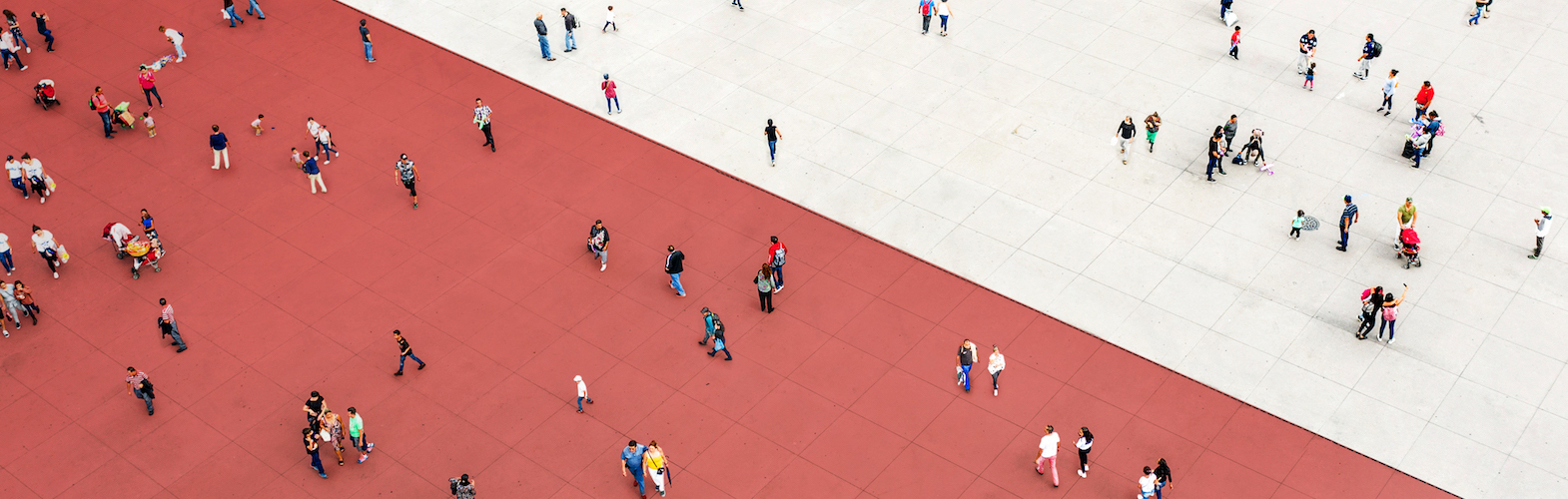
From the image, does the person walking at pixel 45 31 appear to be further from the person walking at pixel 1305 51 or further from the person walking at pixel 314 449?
the person walking at pixel 1305 51

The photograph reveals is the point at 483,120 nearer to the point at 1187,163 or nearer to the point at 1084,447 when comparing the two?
the point at 1084,447

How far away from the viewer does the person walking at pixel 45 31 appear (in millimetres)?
37875

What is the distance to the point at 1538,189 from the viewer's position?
3127cm

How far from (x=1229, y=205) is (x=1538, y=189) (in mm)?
7570

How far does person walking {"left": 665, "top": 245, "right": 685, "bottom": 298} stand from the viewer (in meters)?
27.8

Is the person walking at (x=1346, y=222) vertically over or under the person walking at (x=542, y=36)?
over

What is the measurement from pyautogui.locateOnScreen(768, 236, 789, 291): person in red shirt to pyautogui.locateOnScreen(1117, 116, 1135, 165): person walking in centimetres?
959

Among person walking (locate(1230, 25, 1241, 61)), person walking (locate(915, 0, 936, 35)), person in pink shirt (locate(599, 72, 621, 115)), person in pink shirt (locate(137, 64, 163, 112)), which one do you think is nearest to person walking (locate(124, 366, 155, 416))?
person in pink shirt (locate(137, 64, 163, 112))

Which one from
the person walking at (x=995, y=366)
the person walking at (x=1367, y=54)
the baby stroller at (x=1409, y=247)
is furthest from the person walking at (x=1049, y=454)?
the person walking at (x=1367, y=54)

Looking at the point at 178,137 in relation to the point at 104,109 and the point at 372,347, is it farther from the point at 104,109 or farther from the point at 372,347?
the point at 372,347

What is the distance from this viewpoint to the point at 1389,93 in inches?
1321

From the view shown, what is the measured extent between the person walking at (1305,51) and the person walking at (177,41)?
31714 mm

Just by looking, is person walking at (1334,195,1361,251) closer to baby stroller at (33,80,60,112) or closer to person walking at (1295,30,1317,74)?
person walking at (1295,30,1317,74)

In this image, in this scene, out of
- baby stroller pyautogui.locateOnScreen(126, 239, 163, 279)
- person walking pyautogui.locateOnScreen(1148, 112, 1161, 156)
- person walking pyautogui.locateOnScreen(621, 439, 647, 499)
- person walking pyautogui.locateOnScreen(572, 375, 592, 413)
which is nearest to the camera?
person walking pyautogui.locateOnScreen(621, 439, 647, 499)
